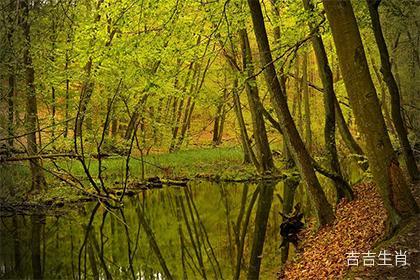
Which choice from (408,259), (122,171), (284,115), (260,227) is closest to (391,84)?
(284,115)

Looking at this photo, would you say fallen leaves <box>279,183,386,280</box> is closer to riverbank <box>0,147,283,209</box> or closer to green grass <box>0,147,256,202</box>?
green grass <box>0,147,256,202</box>

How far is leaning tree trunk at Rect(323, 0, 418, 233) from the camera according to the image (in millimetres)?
7324

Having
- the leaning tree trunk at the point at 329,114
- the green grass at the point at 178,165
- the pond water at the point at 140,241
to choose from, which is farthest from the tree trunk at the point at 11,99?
the leaning tree trunk at the point at 329,114

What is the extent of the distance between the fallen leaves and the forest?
5 cm

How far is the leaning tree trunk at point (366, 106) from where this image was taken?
24.0ft

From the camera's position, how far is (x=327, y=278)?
7.82m

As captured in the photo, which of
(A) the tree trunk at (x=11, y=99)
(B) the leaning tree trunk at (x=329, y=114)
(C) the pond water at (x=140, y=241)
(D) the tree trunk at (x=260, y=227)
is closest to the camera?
(D) the tree trunk at (x=260, y=227)

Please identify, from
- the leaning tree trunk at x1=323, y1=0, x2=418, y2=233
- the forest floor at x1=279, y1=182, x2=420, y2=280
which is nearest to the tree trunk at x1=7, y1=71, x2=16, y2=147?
the forest floor at x1=279, y1=182, x2=420, y2=280

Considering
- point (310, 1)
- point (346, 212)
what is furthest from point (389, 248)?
point (310, 1)

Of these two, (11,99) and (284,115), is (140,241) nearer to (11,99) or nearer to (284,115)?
(284,115)

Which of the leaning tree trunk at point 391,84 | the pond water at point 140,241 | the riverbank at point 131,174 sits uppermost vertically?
the leaning tree trunk at point 391,84

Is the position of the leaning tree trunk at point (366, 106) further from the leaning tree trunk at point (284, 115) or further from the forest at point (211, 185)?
the leaning tree trunk at point (284, 115)

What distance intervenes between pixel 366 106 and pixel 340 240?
3.25 metres

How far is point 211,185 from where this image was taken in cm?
2208
